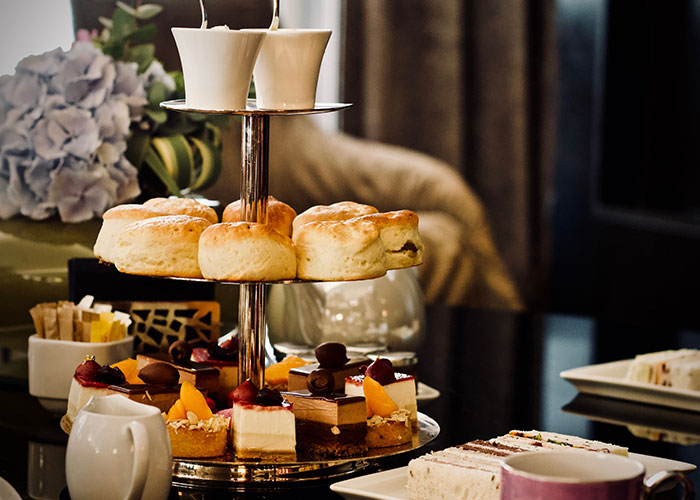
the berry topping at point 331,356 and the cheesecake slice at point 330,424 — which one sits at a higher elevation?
the berry topping at point 331,356

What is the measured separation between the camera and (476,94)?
354 cm

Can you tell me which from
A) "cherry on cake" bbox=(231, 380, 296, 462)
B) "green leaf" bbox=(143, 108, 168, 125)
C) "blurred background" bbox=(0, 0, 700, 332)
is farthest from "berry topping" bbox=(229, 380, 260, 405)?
"blurred background" bbox=(0, 0, 700, 332)

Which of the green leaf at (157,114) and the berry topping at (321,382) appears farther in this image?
the green leaf at (157,114)

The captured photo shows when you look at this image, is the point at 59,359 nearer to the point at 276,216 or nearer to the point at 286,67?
the point at 276,216

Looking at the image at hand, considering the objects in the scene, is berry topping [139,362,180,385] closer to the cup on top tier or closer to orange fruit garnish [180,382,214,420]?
orange fruit garnish [180,382,214,420]

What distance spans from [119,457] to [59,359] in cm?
48

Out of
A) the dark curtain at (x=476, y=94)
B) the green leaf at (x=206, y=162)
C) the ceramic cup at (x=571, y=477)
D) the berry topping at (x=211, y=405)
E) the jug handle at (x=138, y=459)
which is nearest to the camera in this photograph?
the ceramic cup at (x=571, y=477)

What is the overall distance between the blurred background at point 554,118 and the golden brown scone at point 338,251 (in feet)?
7.11

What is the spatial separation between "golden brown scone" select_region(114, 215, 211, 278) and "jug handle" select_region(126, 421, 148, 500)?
188 mm

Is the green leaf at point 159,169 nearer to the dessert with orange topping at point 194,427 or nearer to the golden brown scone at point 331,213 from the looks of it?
the golden brown scone at point 331,213

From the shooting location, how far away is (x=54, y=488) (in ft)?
3.26

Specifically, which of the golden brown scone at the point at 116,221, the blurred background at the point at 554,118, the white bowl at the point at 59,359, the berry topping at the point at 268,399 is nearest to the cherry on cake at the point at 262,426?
the berry topping at the point at 268,399

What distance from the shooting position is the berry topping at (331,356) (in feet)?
3.76

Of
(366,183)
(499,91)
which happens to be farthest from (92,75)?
(499,91)
